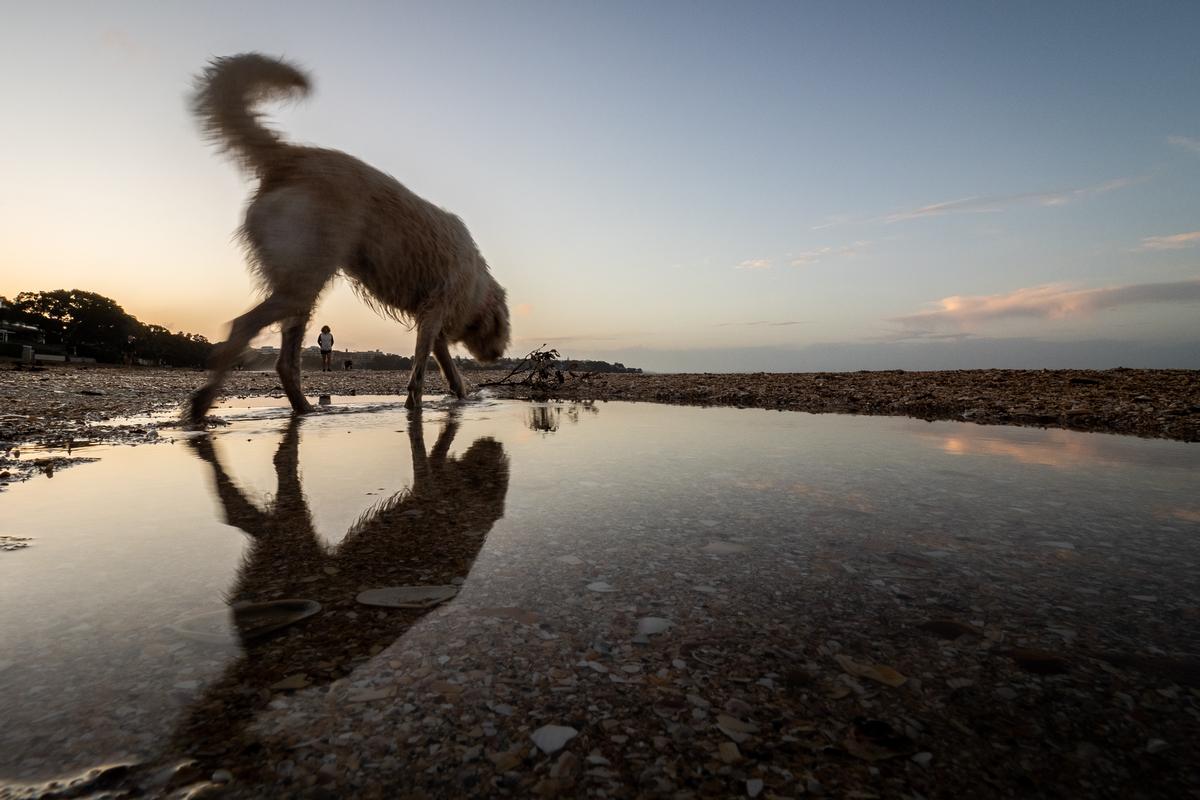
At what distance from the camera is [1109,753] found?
0.86 metres

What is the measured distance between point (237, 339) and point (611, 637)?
499 cm

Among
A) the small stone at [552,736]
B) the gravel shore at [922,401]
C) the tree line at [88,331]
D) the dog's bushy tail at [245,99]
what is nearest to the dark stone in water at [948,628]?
the small stone at [552,736]

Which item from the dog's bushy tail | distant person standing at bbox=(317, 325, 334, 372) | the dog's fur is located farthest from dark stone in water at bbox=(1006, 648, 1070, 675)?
distant person standing at bbox=(317, 325, 334, 372)

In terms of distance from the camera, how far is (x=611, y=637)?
4.01 ft

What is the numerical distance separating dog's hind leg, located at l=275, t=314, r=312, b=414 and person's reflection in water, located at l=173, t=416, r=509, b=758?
3262 millimetres

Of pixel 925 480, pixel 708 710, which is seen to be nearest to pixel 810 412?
pixel 925 480

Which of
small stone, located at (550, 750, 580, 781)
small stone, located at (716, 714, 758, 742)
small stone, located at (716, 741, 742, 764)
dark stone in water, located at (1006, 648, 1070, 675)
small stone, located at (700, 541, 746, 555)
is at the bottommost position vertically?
small stone, located at (716, 741, 742, 764)

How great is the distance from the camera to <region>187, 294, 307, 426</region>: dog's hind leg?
4.81 meters

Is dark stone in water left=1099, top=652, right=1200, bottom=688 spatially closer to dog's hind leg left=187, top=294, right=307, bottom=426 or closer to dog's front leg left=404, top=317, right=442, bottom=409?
dog's hind leg left=187, top=294, right=307, bottom=426

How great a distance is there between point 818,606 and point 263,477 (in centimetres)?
278

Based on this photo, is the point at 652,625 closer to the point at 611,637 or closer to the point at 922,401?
the point at 611,637

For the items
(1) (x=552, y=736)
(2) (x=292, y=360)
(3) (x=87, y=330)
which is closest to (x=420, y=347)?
(2) (x=292, y=360)

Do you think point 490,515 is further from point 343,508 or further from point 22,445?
point 22,445

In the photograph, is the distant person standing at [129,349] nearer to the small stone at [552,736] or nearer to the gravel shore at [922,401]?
the gravel shore at [922,401]
